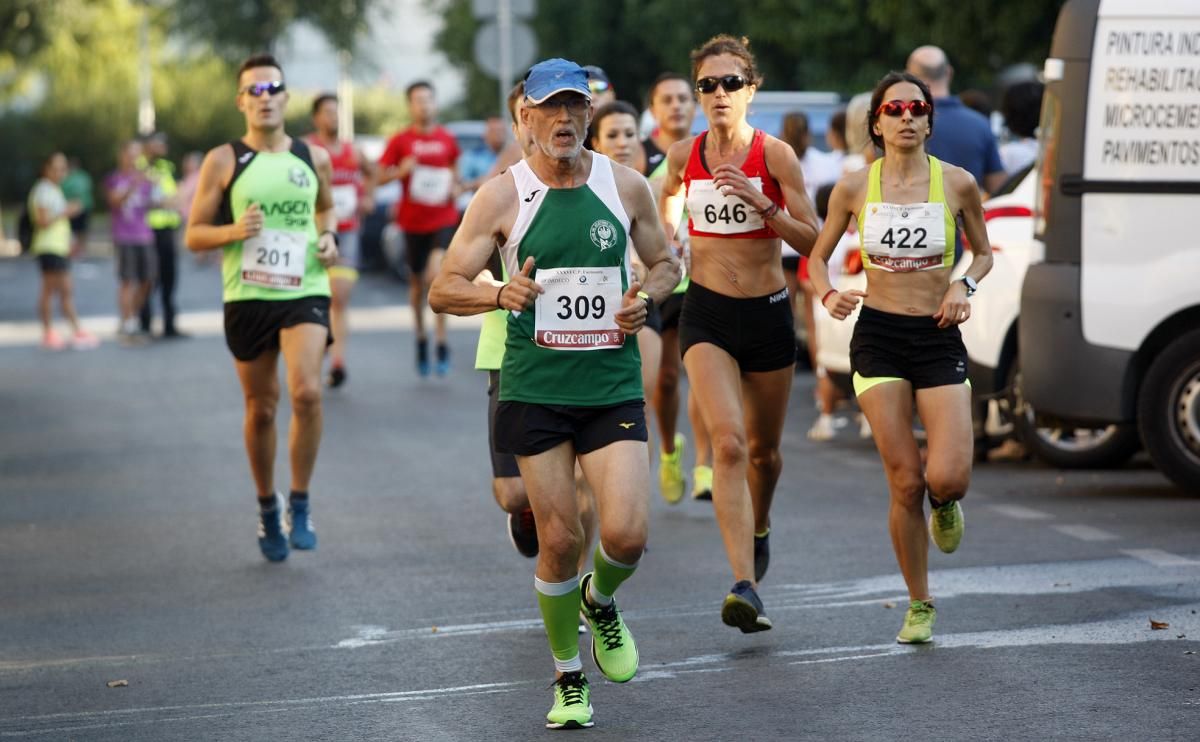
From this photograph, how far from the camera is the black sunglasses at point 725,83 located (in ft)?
27.3

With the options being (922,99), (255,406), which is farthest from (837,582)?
(255,406)

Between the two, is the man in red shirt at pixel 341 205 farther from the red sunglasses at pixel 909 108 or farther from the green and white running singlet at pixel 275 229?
the red sunglasses at pixel 909 108

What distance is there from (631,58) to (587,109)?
39068 millimetres

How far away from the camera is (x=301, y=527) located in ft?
33.6

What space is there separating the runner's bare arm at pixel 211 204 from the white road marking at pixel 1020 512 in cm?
400

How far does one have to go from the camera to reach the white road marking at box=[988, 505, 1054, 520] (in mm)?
10836

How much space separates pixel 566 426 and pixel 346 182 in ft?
40.1

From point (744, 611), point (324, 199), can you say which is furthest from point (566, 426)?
point (324, 199)

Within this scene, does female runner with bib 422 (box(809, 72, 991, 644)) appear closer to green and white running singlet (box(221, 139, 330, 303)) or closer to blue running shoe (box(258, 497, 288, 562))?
green and white running singlet (box(221, 139, 330, 303))

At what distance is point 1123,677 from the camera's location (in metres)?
6.98

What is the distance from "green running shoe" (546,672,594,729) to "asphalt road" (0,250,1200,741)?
0.07 m

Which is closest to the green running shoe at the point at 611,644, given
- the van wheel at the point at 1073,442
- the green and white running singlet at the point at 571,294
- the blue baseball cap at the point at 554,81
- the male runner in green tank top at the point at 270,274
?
the green and white running singlet at the point at 571,294

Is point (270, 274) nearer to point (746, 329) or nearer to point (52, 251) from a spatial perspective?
point (746, 329)

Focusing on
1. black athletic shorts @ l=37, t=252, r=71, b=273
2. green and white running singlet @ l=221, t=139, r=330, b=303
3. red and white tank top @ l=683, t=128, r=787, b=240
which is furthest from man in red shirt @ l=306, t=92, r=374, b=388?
red and white tank top @ l=683, t=128, r=787, b=240
